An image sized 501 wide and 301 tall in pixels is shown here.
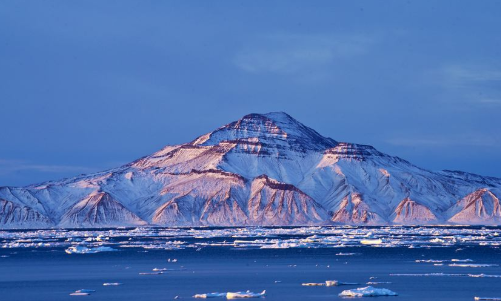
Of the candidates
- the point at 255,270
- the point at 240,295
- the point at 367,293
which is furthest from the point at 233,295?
the point at 255,270

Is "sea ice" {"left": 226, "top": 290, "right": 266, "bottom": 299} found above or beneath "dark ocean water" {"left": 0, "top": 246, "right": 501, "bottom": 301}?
beneath

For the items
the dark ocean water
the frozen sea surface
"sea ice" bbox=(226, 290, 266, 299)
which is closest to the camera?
"sea ice" bbox=(226, 290, 266, 299)

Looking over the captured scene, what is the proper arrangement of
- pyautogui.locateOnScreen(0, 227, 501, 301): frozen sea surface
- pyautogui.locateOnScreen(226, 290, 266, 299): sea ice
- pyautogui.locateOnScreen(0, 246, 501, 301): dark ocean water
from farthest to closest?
pyautogui.locateOnScreen(0, 227, 501, 301): frozen sea surface < pyautogui.locateOnScreen(0, 246, 501, 301): dark ocean water < pyautogui.locateOnScreen(226, 290, 266, 299): sea ice

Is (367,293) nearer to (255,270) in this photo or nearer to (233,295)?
(233,295)

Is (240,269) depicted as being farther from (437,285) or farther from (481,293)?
(481,293)

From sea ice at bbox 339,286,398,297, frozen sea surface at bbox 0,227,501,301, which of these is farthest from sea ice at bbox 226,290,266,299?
sea ice at bbox 339,286,398,297

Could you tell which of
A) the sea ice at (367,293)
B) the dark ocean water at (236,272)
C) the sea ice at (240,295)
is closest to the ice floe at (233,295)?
the sea ice at (240,295)

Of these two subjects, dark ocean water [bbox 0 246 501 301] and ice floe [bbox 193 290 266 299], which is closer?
ice floe [bbox 193 290 266 299]

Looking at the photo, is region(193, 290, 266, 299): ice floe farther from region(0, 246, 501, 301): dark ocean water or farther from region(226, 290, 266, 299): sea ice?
region(0, 246, 501, 301): dark ocean water
